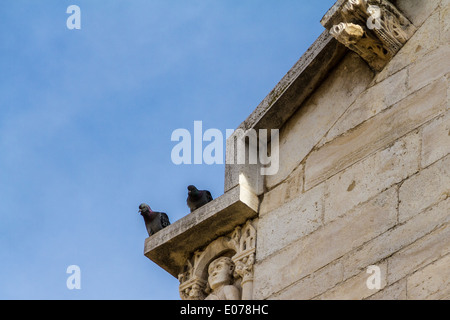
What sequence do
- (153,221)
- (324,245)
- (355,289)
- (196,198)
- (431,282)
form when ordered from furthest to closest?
1. (153,221)
2. (196,198)
3. (324,245)
4. (355,289)
5. (431,282)

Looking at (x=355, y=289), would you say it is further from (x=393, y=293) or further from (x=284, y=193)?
(x=284, y=193)

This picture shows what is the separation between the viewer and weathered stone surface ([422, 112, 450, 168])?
8.05 m

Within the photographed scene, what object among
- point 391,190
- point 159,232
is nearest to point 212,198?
point 159,232

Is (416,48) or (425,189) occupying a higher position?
(416,48)

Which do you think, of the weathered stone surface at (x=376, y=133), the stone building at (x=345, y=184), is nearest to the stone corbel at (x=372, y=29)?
the stone building at (x=345, y=184)

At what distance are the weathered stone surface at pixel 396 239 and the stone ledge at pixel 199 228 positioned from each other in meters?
1.24

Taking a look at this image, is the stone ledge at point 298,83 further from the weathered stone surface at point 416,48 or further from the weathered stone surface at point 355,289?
the weathered stone surface at point 355,289

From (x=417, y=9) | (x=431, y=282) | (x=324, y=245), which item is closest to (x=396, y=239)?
(x=431, y=282)

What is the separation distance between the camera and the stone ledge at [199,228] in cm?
907

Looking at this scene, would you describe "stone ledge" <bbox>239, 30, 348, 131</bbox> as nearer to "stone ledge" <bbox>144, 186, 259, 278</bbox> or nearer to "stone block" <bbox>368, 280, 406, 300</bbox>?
"stone ledge" <bbox>144, 186, 259, 278</bbox>

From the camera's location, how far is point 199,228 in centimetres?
921

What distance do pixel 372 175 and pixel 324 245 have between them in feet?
1.98

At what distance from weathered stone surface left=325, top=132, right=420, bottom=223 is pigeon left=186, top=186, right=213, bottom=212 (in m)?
1.33
